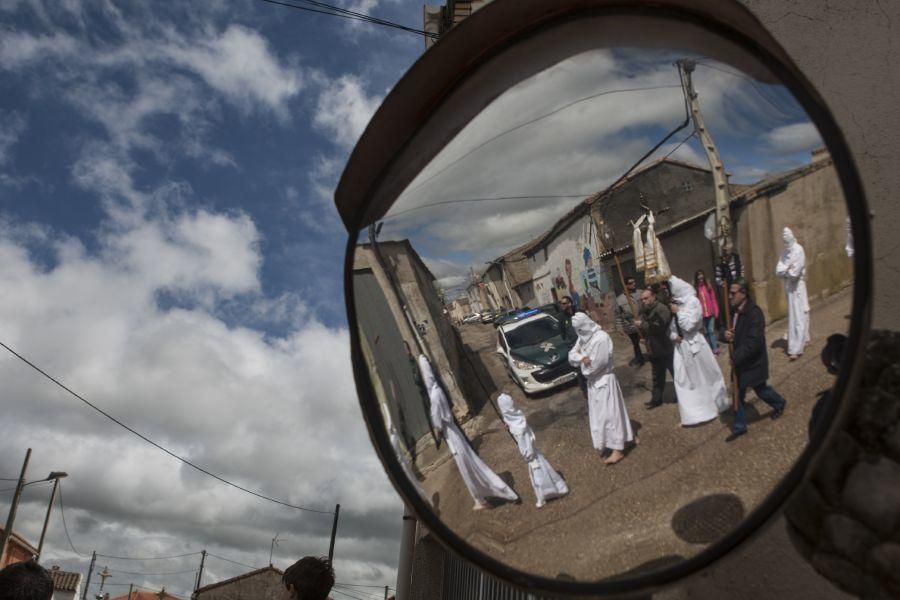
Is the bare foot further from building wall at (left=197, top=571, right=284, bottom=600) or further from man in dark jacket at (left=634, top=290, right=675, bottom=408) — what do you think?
building wall at (left=197, top=571, right=284, bottom=600)

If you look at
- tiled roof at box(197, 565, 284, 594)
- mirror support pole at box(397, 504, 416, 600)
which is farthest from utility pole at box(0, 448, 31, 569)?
mirror support pole at box(397, 504, 416, 600)

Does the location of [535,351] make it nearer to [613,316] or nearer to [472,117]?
[613,316]

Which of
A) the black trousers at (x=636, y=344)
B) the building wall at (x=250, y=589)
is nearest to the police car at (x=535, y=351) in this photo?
the black trousers at (x=636, y=344)

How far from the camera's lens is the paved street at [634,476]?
1.10 meters

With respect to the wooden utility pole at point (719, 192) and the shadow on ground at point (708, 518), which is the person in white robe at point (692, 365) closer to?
the wooden utility pole at point (719, 192)

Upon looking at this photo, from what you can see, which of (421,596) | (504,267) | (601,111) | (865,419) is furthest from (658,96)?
(421,596)

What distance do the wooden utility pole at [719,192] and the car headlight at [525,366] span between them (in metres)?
0.40

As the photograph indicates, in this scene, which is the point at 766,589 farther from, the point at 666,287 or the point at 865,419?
the point at 666,287

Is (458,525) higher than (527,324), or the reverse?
(527,324)

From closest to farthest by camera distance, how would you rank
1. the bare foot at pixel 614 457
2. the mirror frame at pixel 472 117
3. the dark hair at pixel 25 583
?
1. the mirror frame at pixel 472 117
2. the bare foot at pixel 614 457
3. the dark hair at pixel 25 583

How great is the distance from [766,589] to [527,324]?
1.16m

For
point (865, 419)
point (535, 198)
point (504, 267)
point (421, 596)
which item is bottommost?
point (421, 596)

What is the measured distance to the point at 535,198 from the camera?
1.38 metres

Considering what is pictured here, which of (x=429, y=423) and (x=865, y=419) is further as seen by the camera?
(x=429, y=423)
